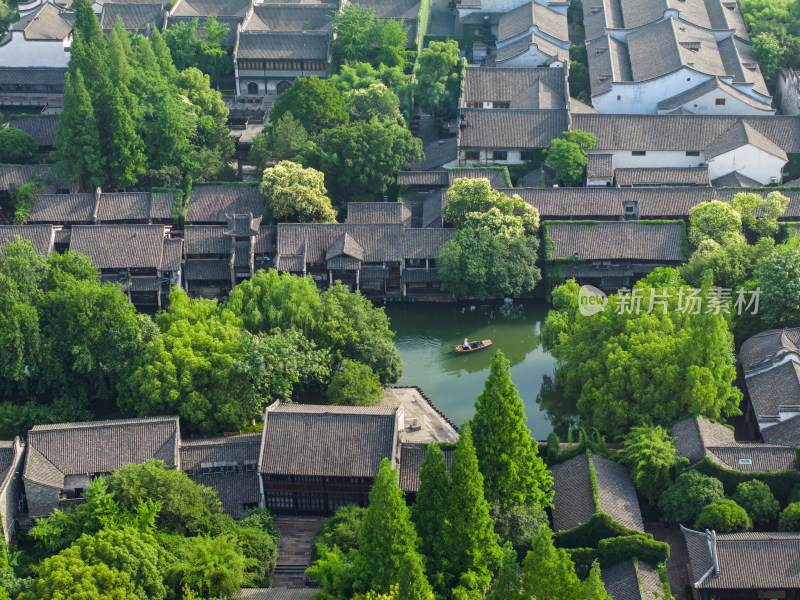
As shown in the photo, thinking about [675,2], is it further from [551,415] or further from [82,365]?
[82,365]

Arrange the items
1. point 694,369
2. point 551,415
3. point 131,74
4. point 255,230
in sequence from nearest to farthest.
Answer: point 694,369 → point 551,415 → point 255,230 → point 131,74

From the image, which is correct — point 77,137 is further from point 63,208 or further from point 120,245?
point 120,245

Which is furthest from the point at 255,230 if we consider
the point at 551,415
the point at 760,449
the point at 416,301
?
the point at 760,449

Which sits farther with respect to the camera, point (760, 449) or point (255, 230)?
point (255, 230)

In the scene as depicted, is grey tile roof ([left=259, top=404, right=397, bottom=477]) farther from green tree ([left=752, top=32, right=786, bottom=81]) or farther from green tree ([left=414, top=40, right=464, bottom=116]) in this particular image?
green tree ([left=752, top=32, right=786, bottom=81])

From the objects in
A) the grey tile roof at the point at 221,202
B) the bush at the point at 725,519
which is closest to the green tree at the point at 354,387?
the bush at the point at 725,519

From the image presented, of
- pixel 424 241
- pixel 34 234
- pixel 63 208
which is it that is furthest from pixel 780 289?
pixel 63 208

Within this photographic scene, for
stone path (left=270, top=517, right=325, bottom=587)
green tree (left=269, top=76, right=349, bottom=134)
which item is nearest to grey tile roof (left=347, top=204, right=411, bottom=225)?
green tree (left=269, top=76, right=349, bottom=134)
